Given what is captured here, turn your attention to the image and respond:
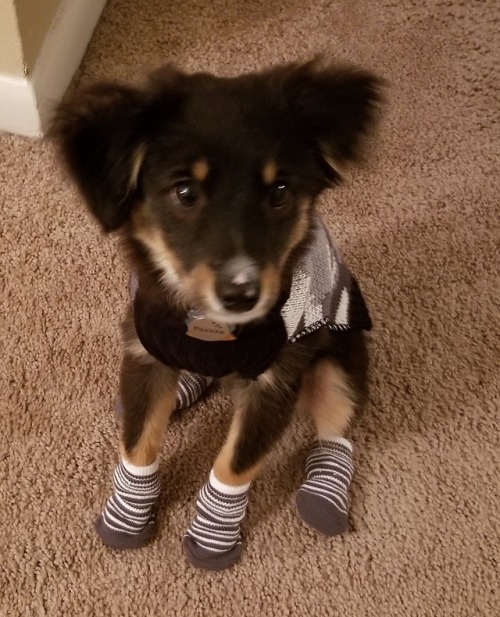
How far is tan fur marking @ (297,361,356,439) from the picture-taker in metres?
1.45

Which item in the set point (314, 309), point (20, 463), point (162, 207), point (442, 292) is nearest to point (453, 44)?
point (442, 292)

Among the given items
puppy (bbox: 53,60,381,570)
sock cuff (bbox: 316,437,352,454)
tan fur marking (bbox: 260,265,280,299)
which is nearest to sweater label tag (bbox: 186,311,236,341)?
puppy (bbox: 53,60,381,570)

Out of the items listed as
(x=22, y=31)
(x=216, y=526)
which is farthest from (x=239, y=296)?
(x=22, y=31)

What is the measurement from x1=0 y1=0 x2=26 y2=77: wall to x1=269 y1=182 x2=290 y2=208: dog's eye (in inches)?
39.1

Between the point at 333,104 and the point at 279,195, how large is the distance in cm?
16

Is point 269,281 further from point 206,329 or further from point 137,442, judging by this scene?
point 137,442

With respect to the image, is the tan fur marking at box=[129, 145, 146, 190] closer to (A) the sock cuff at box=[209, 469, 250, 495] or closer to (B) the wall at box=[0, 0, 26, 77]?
(A) the sock cuff at box=[209, 469, 250, 495]

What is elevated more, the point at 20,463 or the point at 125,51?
the point at 125,51

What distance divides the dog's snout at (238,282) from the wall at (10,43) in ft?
3.50

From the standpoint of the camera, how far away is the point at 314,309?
1.28 meters

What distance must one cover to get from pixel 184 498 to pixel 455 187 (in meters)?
1.14

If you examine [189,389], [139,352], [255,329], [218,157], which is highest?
[218,157]

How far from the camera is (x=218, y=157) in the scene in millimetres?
1025

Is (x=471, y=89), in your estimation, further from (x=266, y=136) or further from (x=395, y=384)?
(x=266, y=136)
